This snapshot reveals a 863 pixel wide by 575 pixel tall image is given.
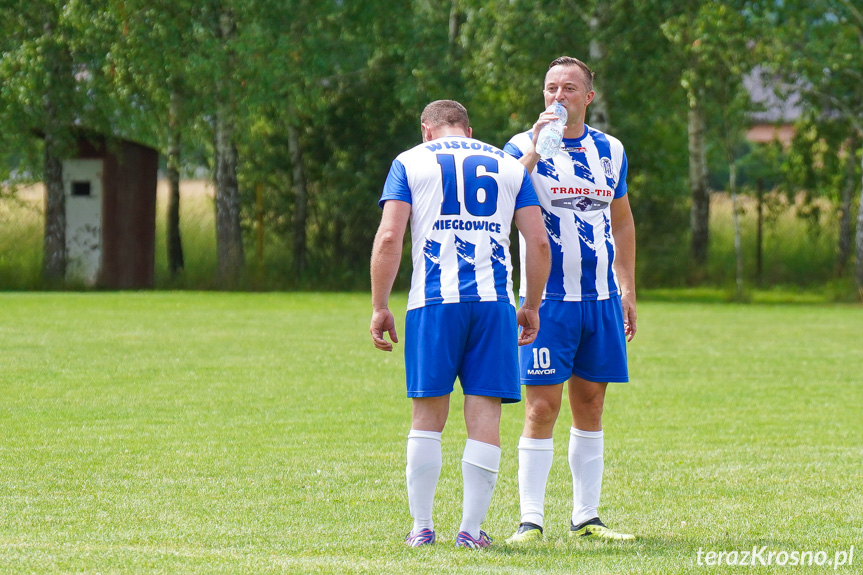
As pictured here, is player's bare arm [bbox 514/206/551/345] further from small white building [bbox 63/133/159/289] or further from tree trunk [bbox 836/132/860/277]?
tree trunk [bbox 836/132/860/277]

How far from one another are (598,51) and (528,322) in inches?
871

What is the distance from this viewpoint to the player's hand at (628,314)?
17.8 feet

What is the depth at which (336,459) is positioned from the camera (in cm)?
715

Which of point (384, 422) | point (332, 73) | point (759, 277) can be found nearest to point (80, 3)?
point (332, 73)

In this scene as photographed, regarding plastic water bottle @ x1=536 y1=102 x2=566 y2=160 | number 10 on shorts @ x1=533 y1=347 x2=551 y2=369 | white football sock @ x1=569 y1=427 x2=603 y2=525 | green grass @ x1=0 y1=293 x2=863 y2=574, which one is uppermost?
plastic water bottle @ x1=536 y1=102 x2=566 y2=160

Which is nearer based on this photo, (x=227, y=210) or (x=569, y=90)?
(x=569, y=90)

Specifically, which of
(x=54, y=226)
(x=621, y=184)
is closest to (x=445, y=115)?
(x=621, y=184)

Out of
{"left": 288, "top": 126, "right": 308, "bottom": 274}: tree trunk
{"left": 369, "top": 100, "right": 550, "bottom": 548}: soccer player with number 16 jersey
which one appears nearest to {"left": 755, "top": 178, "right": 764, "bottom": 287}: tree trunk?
{"left": 288, "top": 126, "right": 308, "bottom": 274}: tree trunk

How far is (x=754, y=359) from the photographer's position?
13625 millimetres

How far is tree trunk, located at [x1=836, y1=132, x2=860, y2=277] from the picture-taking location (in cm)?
2836

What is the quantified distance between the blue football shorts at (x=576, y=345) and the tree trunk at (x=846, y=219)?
24.7 m

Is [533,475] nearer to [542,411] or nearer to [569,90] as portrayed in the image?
[542,411]

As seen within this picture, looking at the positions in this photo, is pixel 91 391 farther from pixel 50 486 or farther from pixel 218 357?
pixel 50 486

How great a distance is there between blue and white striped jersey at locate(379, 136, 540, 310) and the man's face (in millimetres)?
484
